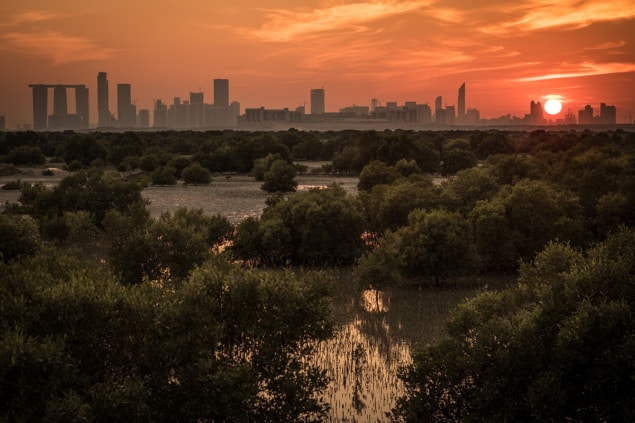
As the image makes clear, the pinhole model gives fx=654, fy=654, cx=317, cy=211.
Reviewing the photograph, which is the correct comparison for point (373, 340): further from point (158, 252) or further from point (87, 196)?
point (87, 196)

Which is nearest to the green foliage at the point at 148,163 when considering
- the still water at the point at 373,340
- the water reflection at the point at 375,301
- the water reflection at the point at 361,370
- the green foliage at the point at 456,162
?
the green foliage at the point at 456,162

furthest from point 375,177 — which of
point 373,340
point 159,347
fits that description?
point 159,347

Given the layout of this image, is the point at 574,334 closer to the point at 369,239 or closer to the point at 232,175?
the point at 369,239

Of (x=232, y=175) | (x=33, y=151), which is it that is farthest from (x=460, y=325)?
(x=33, y=151)

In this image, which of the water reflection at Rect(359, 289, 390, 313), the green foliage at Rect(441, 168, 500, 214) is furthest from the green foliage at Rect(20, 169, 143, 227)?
the green foliage at Rect(441, 168, 500, 214)

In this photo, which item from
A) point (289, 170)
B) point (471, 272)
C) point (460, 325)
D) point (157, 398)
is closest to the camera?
point (157, 398)

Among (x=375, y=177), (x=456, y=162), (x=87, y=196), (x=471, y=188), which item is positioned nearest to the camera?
(x=471, y=188)
